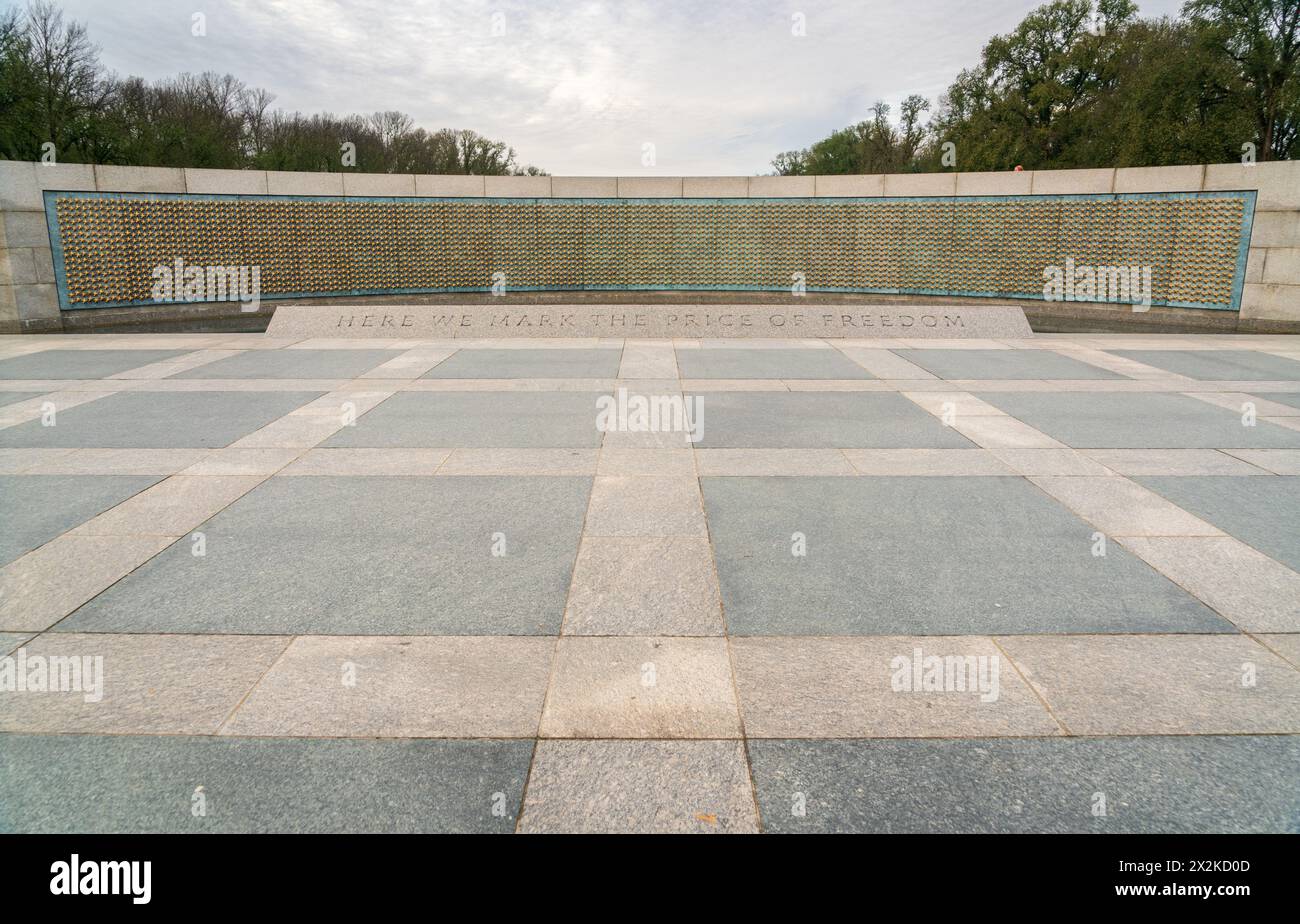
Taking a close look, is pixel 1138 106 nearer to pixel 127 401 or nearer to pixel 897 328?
pixel 897 328

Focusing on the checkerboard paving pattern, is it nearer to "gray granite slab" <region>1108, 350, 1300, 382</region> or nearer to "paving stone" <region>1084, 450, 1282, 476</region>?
"paving stone" <region>1084, 450, 1282, 476</region>

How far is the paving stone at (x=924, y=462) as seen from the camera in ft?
22.6

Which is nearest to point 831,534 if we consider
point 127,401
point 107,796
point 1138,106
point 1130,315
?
point 107,796

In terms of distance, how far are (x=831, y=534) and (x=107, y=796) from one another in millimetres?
4238

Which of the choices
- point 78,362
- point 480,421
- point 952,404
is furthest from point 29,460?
point 952,404

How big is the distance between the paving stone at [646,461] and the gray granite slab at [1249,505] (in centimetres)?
385

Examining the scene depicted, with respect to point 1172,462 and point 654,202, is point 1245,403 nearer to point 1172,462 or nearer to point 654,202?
point 1172,462

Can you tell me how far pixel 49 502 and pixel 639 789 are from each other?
5.61m

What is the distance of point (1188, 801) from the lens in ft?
9.52

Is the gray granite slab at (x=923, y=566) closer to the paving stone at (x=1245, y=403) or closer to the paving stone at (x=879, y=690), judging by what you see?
the paving stone at (x=879, y=690)

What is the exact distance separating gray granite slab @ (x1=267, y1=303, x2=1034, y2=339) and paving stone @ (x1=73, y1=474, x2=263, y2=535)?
29.7ft

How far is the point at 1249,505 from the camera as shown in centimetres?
598

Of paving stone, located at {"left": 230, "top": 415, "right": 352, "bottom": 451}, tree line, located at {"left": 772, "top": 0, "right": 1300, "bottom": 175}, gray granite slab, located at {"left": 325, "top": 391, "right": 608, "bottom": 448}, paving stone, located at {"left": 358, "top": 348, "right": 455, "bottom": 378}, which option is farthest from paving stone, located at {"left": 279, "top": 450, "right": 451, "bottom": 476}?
tree line, located at {"left": 772, "top": 0, "right": 1300, "bottom": 175}

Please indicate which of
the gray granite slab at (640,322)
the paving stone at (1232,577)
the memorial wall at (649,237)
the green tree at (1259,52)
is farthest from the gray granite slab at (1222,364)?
the green tree at (1259,52)
